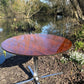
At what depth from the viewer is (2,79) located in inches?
93.0

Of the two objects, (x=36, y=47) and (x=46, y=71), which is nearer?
(x=36, y=47)

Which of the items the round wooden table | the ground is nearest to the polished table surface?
the round wooden table

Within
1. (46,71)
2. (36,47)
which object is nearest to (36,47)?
(36,47)

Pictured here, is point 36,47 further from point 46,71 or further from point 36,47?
point 46,71

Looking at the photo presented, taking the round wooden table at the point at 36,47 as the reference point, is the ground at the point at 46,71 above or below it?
below

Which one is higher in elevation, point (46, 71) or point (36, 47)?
point (36, 47)

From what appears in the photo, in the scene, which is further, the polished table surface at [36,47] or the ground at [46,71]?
the ground at [46,71]

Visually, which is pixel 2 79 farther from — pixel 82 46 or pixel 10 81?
pixel 82 46

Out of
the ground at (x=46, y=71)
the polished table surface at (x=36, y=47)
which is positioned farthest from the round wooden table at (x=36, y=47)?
the ground at (x=46, y=71)

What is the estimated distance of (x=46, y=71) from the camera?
2652 millimetres

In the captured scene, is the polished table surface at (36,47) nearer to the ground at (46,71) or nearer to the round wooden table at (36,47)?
the round wooden table at (36,47)

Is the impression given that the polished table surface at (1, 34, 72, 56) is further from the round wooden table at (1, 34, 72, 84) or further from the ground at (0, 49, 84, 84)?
the ground at (0, 49, 84, 84)

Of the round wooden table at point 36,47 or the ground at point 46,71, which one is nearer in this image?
the round wooden table at point 36,47

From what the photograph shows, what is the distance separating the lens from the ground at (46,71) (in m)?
2.31
